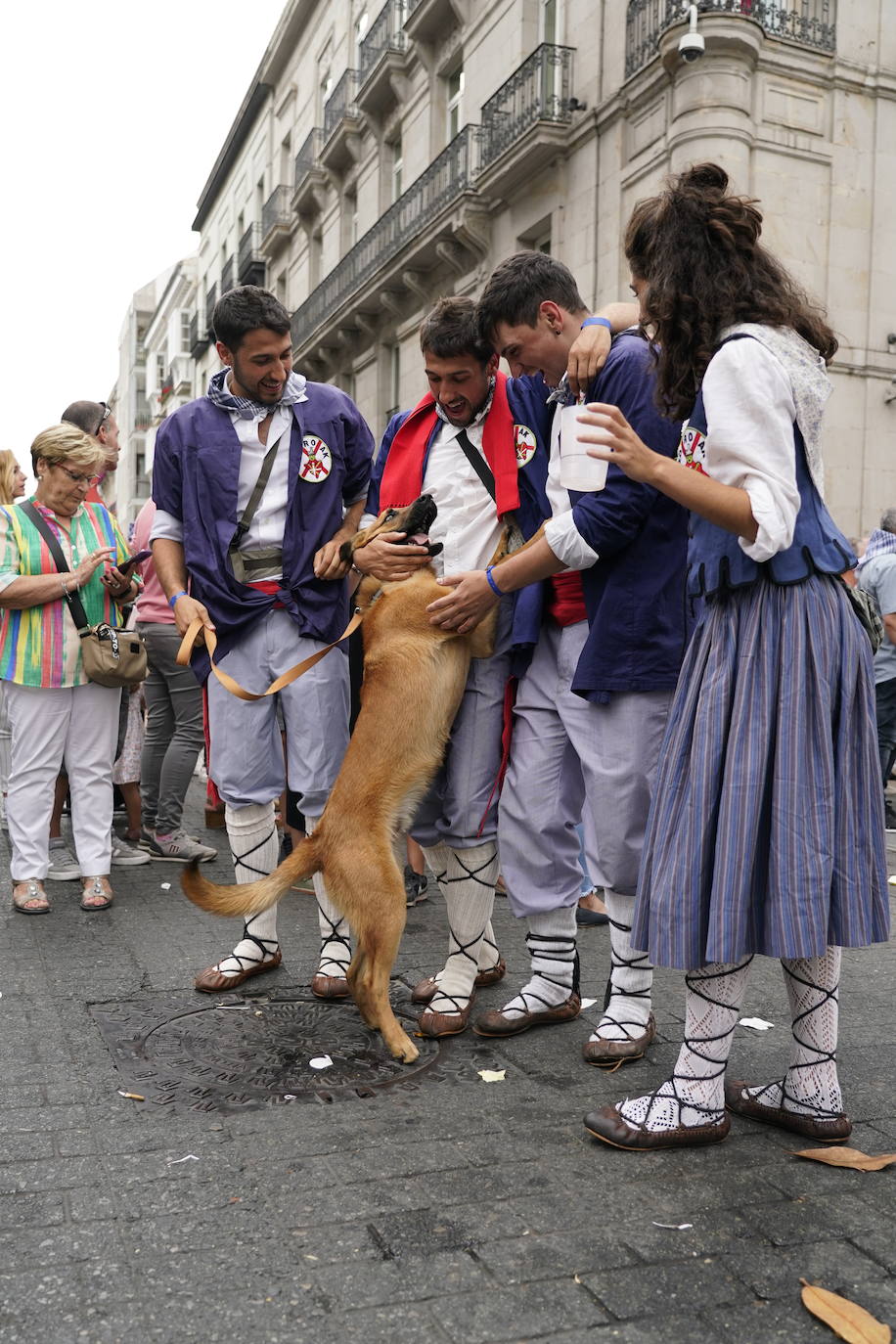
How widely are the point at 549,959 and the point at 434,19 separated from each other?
23.0 meters

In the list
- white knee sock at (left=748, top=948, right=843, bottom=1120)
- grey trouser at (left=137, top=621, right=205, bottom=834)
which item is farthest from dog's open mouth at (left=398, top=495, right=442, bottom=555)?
grey trouser at (left=137, top=621, right=205, bottom=834)

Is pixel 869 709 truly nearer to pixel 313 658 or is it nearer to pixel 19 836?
pixel 313 658

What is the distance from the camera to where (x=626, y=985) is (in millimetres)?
3471

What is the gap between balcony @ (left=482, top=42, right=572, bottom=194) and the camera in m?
17.5

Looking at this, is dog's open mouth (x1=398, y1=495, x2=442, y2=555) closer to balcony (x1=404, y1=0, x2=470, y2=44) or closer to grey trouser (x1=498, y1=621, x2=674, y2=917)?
grey trouser (x1=498, y1=621, x2=674, y2=917)

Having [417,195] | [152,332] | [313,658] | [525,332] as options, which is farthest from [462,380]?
[152,332]

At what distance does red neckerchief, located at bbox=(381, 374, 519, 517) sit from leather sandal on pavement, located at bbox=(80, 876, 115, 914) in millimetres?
2701

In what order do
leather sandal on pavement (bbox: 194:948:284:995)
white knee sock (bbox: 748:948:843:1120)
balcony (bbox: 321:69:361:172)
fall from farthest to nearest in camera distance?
balcony (bbox: 321:69:361:172) → leather sandal on pavement (bbox: 194:948:284:995) → white knee sock (bbox: 748:948:843:1120)

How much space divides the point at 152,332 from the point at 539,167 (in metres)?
56.6

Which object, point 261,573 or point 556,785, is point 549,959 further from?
point 261,573

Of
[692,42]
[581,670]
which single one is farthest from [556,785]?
[692,42]

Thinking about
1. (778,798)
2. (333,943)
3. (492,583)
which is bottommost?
(333,943)

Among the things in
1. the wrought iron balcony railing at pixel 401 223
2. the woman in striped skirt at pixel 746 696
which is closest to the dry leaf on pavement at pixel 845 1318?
the woman in striped skirt at pixel 746 696

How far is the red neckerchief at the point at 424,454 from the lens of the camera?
12.4ft
